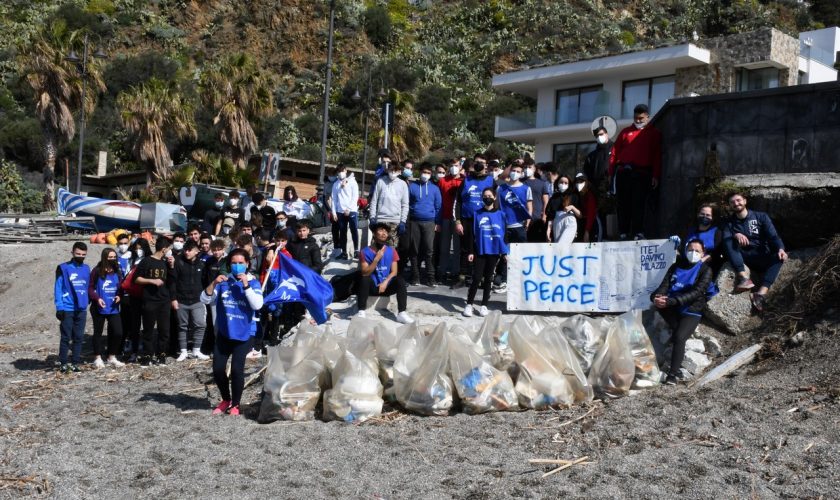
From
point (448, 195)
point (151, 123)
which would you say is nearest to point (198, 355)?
point (448, 195)

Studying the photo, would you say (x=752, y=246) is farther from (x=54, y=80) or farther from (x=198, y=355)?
(x=54, y=80)

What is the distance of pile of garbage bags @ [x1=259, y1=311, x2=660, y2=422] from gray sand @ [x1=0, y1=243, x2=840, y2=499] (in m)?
0.17

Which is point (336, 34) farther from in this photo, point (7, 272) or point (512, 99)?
point (7, 272)

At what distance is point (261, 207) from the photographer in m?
14.2

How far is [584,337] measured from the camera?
791cm

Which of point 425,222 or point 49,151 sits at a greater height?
point 49,151

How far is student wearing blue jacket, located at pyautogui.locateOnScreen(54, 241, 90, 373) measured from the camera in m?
10.8

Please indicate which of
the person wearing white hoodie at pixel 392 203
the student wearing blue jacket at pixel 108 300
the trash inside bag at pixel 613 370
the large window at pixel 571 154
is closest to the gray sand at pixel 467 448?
the trash inside bag at pixel 613 370

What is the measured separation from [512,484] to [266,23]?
77524 mm

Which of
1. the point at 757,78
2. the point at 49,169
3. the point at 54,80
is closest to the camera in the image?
the point at 54,80

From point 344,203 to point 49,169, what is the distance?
83.3 ft

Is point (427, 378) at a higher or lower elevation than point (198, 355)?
higher

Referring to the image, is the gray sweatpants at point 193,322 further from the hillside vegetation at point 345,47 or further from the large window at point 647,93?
the hillside vegetation at point 345,47

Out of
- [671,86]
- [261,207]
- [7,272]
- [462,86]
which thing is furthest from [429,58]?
[261,207]
